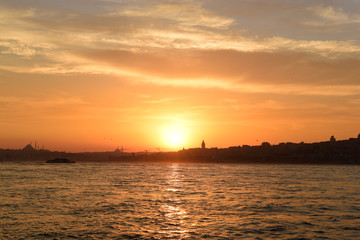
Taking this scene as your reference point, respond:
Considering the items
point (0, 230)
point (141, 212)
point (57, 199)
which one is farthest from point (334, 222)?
point (57, 199)

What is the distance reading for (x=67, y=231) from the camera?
28578mm

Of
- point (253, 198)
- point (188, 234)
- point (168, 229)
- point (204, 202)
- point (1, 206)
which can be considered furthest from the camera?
point (253, 198)

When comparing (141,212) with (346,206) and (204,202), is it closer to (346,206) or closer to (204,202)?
(204,202)

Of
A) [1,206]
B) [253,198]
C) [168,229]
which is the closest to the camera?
[168,229]

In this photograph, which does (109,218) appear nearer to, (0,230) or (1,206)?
(0,230)

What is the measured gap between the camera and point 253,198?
1981 inches

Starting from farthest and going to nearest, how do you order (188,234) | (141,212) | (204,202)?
(204,202) → (141,212) → (188,234)

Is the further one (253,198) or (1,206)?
(253,198)

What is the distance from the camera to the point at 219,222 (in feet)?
106

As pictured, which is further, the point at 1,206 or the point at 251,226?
the point at 1,206

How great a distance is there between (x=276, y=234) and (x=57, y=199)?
31939mm

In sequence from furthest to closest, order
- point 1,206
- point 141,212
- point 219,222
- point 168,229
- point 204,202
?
point 204,202 → point 1,206 → point 141,212 → point 219,222 → point 168,229

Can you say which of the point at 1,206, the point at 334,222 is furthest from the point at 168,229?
the point at 1,206

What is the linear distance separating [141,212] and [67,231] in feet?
34.6
